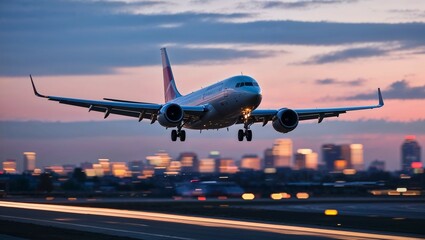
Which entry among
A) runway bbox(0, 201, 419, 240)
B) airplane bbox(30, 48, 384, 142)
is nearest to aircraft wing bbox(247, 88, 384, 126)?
airplane bbox(30, 48, 384, 142)

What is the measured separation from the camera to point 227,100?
62.4m

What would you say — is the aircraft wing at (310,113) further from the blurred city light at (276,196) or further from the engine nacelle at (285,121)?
the blurred city light at (276,196)

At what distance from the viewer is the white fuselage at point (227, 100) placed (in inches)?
2410

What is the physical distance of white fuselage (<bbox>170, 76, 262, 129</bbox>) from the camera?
6122 cm

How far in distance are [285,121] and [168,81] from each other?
3066 cm

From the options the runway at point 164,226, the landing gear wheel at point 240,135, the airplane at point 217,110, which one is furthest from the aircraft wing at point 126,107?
the runway at point 164,226

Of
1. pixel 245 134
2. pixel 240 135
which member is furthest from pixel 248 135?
pixel 240 135

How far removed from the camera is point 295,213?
216 ft

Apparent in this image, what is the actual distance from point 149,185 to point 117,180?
1292 cm

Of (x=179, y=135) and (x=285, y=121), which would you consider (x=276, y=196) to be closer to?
(x=179, y=135)

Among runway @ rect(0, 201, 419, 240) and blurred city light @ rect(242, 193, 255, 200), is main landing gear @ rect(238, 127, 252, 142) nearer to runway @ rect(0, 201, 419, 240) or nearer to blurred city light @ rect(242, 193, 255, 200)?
runway @ rect(0, 201, 419, 240)

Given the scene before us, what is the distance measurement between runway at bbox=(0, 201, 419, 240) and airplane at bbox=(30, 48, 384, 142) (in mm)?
8325

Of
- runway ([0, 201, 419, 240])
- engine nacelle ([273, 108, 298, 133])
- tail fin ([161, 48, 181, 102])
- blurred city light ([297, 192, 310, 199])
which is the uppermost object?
tail fin ([161, 48, 181, 102])

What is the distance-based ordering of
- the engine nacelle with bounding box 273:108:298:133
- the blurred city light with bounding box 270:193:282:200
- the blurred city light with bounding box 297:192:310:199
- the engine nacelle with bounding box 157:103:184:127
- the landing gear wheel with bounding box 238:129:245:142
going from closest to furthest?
the engine nacelle with bounding box 157:103:184:127 → the engine nacelle with bounding box 273:108:298:133 → the landing gear wheel with bounding box 238:129:245:142 → the blurred city light with bounding box 270:193:282:200 → the blurred city light with bounding box 297:192:310:199
